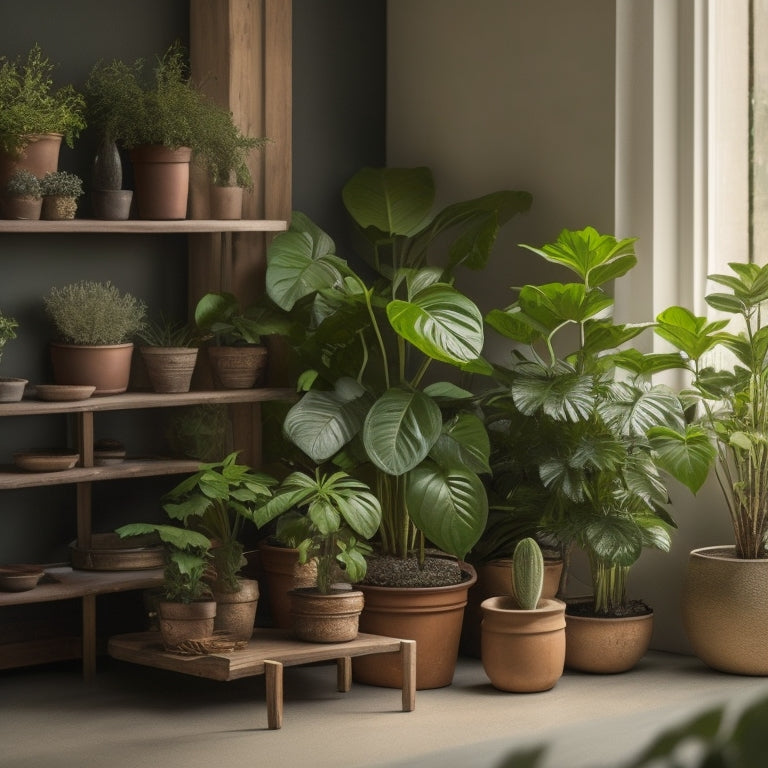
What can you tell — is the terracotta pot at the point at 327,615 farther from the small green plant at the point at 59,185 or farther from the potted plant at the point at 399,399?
the small green plant at the point at 59,185

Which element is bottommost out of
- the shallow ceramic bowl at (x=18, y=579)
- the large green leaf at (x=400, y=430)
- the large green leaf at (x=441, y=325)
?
the shallow ceramic bowl at (x=18, y=579)

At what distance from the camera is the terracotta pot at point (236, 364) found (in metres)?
4.30

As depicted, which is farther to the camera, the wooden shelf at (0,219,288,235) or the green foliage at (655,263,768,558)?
the green foliage at (655,263,768,558)

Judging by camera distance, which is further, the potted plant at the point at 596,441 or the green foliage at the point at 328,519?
the potted plant at the point at 596,441

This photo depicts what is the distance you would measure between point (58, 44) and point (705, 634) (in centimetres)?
294

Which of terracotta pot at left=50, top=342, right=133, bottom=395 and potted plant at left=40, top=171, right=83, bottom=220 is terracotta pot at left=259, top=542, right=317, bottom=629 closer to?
terracotta pot at left=50, top=342, right=133, bottom=395

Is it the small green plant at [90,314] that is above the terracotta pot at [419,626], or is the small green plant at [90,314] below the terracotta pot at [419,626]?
above

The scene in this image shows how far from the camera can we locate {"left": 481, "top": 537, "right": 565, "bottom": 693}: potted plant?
12.2 ft

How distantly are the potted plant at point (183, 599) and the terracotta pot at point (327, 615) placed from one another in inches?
10.4

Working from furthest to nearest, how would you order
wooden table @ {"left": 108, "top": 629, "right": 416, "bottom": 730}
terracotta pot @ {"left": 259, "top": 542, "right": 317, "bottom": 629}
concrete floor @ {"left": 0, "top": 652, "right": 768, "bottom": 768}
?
terracotta pot @ {"left": 259, "top": 542, "right": 317, "bottom": 629}, wooden table @ {"left": 108, "top": 629, "right": 416, "bottom": 730}, concrete floor @ {"left": 0, "top": 652, "right": 768, "bottom": 768}

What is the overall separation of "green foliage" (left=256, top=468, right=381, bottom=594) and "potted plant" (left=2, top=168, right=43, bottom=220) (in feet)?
3.85

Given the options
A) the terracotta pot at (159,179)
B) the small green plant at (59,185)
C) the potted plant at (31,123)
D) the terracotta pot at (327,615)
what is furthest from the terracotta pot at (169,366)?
the terracotta pot at (327,615)

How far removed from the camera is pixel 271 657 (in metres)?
3.50

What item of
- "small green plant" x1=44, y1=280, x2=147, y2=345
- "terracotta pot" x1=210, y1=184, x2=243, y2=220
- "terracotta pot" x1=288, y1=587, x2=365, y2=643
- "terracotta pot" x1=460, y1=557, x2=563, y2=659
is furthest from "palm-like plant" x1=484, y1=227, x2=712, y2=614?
"small green plant" x1=44, y1=280, x2=147, y2=345
